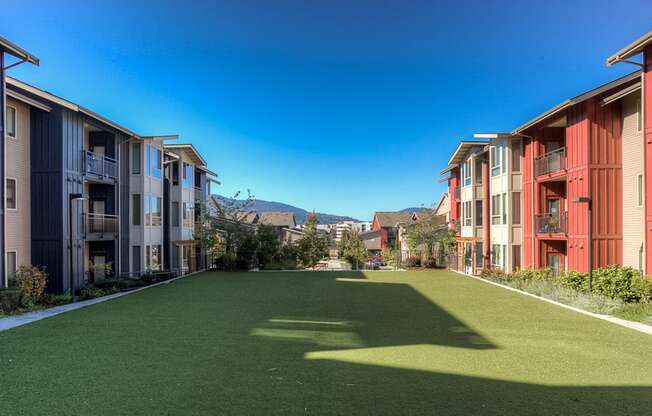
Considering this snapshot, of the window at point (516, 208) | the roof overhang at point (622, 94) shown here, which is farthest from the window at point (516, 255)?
the roof overhang at point (622, 94)

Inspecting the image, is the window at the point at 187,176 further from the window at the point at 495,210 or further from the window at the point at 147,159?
the window at the point at 495,210

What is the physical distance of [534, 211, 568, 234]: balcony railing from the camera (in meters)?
17.7

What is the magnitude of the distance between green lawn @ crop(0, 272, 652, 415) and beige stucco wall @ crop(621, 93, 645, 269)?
5.50m

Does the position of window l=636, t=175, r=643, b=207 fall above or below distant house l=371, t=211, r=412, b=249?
above

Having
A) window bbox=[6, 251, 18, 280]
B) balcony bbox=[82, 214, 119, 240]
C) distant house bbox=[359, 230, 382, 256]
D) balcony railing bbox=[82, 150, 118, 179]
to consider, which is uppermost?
balcony railing bbox=[82, 150, 118, 179]

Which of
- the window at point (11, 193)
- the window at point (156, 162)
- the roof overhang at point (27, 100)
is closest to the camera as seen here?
the roof overhang at point (27, 100)

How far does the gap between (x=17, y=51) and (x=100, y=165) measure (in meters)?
6.73

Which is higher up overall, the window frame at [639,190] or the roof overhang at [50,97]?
the roof overhang at [50,97]

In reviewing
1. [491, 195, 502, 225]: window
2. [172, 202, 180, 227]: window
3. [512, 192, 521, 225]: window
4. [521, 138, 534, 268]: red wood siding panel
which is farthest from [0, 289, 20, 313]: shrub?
[491, 195, 502, 225]: window

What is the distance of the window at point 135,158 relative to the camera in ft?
68.0

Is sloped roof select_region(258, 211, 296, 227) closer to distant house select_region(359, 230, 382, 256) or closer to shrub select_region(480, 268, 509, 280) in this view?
distant house select_region(359, 230, 382, 256)

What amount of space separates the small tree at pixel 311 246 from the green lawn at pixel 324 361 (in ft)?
52.5

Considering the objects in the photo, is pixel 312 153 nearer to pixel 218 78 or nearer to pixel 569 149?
pixel 218 78

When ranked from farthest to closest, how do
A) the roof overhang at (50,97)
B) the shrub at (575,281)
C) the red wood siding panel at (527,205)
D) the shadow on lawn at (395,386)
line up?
the red wood siding panel at (527,205), the roof overhang at (50,97), the shrub at (575,281), the shadow on lawn at (395,386)
